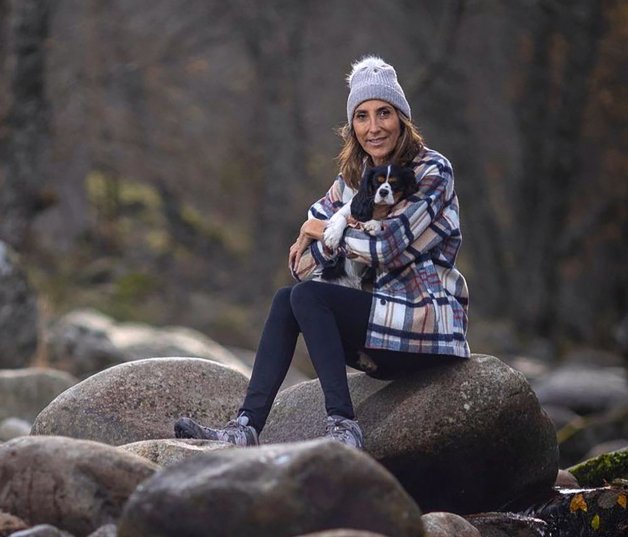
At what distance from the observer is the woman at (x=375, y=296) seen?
241 inches

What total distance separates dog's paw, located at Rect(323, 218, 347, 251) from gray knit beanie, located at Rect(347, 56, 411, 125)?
58 cm

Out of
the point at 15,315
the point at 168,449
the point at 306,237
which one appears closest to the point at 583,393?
the point at 15,315

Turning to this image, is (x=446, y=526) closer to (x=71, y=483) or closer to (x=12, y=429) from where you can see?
(x=71, y=483)

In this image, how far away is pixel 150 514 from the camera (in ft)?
14.8

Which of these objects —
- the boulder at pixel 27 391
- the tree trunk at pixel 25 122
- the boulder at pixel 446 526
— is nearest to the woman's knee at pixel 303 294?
the boulder at pixel 446 526

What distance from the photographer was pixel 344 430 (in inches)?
239

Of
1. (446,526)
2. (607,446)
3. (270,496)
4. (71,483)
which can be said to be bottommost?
(607,446)

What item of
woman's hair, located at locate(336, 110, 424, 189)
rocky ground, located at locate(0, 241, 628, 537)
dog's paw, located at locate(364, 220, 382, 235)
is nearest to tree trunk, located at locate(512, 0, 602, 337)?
rocky ground, located at locate(0, 241, 628, 537)

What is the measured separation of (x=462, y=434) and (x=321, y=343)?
0.82 meters

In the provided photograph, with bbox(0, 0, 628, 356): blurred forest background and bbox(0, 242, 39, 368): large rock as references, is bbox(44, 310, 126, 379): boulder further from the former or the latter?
bbox(0, 0, 628, 356): blurred forest background

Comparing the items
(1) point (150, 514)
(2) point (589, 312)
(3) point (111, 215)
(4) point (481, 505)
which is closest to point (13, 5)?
(3) point (111, 215)

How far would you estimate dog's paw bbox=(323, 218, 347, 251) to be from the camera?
20.5 ft

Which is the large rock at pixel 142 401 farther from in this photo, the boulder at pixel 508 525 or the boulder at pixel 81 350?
the boulder at pixel 81 350

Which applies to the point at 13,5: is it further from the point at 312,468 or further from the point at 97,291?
the point at 312,468
